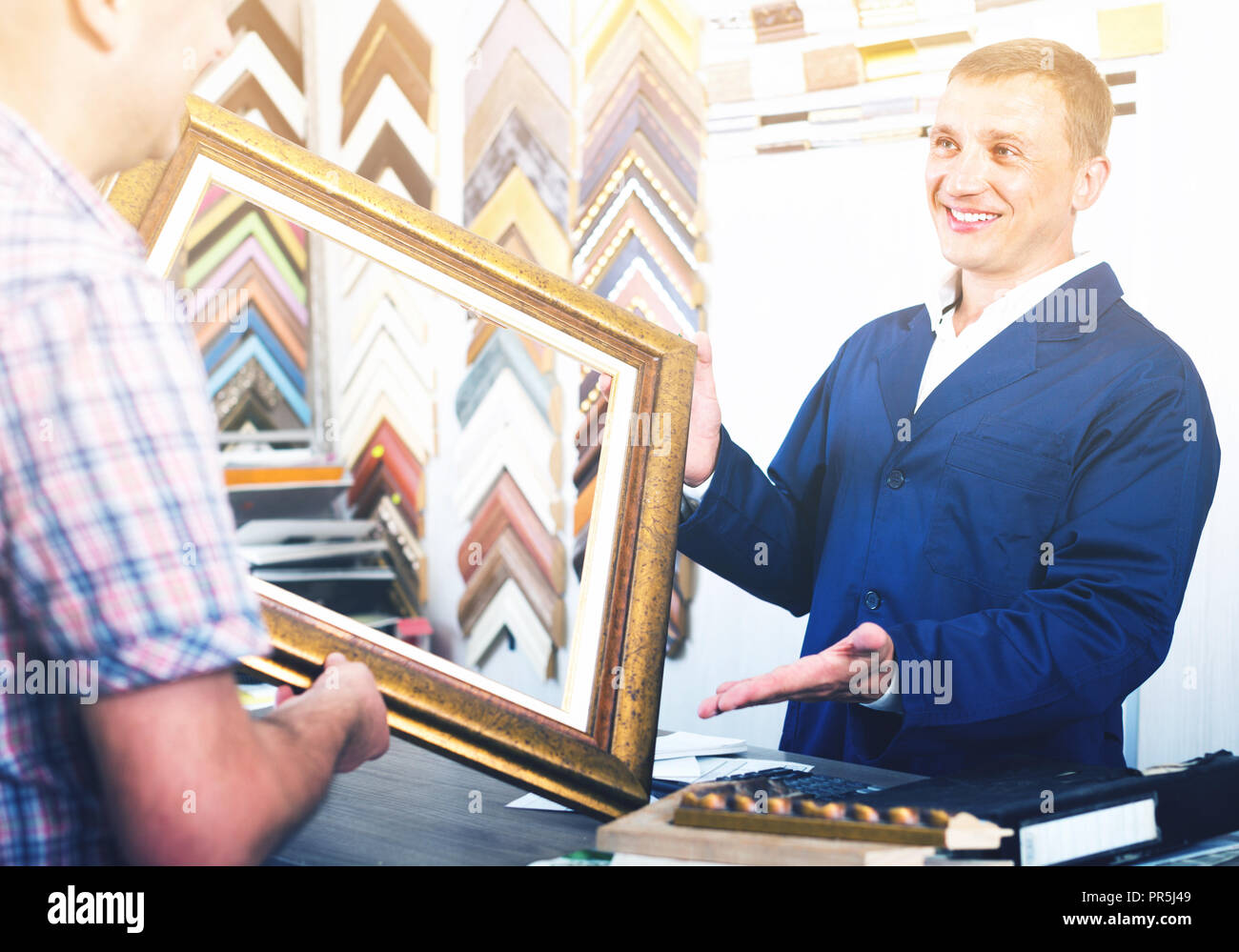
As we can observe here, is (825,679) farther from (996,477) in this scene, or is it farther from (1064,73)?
(1064,73)

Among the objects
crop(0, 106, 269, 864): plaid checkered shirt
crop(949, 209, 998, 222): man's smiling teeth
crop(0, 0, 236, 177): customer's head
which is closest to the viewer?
crop(0, 106, 269, 864): plaid checkered shirt

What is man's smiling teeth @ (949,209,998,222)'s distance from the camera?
4.99 ft

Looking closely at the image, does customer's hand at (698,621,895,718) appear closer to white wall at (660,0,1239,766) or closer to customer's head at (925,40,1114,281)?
customer's head at (925,40,1114,281)

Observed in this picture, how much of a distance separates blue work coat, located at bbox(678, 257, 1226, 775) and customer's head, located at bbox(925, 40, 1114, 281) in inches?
4.3

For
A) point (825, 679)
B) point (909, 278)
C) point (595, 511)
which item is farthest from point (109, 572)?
point (909, 278)

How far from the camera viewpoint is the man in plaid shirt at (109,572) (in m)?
0.52

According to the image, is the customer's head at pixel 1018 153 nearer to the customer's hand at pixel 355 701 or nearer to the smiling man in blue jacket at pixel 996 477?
the smiling man in blue jacket at pixel 996 477

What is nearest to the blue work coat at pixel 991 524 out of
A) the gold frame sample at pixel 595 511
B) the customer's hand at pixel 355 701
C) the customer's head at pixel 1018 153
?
the customer's head at pixel 1018 153

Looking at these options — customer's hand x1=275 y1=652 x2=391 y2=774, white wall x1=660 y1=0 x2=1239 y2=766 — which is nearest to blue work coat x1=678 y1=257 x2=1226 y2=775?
white wall x1=660 y1=0 x2=1239 y2=766

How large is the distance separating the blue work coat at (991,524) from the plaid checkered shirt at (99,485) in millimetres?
787

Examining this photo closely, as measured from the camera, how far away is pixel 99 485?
52 cm

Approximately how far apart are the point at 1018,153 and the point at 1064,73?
0.13 m

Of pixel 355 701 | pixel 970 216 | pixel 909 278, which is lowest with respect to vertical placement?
pixel 355 701
